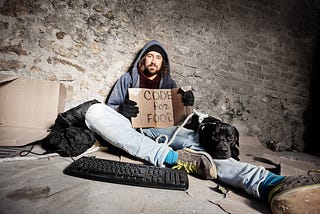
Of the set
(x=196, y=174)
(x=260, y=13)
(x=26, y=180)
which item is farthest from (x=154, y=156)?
(x=260, y=13)

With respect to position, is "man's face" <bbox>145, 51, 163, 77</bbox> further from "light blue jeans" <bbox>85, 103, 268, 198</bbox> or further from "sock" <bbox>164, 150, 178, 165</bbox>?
"sock" <bbox>164, 150, 178, 165</bbox>

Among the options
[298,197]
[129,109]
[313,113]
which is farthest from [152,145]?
[313,113]

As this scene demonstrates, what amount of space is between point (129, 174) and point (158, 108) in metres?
0.75

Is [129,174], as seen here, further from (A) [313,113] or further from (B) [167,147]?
(A) [313,113]

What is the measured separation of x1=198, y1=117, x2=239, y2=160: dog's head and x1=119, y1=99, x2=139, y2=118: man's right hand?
529mm

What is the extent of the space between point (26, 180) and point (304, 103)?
9.96ft

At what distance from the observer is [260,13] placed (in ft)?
8.00

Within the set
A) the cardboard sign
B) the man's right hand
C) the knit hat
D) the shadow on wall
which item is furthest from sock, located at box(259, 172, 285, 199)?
the shadow on wall

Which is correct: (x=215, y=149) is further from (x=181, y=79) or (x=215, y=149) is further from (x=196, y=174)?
(x=181, y=79)

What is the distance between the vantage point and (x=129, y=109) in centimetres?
154

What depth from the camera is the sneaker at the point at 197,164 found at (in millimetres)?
1118

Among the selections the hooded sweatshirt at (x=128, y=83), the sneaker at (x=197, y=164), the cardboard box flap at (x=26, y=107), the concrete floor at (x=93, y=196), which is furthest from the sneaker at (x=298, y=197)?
the cardboard box flap at (x=26, y=107)

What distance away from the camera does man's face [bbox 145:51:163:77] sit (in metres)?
1.82

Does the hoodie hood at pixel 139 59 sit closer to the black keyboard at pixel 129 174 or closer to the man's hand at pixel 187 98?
the man's hand at pixel 187 98
